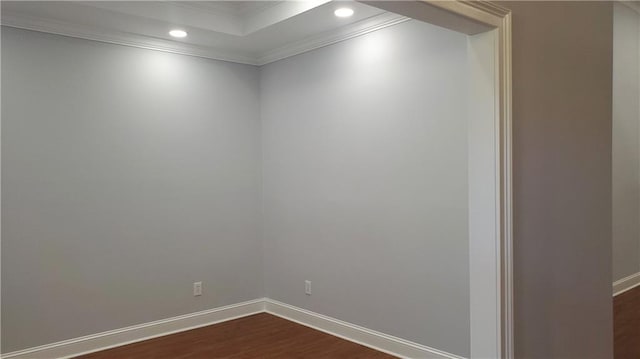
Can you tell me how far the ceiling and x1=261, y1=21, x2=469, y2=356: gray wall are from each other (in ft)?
0.52

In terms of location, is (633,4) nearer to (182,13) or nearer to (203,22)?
(203,22)

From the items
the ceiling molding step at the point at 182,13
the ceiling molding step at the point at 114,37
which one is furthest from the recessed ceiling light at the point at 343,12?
the ceiling molding step at the point at 114,37

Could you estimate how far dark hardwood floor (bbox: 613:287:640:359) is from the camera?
347 centimetres

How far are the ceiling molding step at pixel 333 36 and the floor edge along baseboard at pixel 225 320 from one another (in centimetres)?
241

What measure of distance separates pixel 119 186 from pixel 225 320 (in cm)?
163

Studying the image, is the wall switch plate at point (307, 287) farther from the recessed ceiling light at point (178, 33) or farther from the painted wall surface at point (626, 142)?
the painted wall surface at point (626, 142)

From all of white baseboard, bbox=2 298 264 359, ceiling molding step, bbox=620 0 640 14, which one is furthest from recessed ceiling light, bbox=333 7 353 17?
ceiling molding step, bbox=620 0 640 14

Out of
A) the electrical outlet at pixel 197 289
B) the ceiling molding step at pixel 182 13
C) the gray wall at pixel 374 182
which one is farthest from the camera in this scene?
the electrical outlet at pixel 197 289

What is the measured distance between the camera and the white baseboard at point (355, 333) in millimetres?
3354

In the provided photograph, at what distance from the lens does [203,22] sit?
3740mm

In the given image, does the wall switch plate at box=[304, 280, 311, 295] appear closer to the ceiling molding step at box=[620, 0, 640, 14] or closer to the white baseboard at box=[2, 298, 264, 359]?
the white baseboard at box=[2, 298, 264, 359]

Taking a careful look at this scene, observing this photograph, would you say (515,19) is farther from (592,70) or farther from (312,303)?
(312,303)

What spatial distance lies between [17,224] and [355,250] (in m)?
2.58

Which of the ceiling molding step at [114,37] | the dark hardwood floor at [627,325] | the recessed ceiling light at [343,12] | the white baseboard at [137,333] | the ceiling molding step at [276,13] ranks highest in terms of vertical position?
the ceiling molding step at [276,13]
